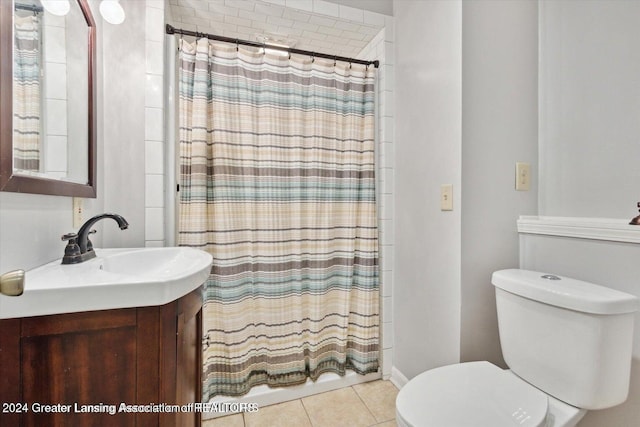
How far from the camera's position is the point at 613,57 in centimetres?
110

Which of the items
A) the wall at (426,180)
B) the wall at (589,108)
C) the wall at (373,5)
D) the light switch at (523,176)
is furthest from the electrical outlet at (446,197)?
the wall at (373,5)

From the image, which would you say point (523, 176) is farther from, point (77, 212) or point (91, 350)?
point (77, 212)

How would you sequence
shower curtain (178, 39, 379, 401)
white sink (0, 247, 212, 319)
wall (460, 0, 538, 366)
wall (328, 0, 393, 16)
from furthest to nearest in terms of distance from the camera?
wall (328, 0, 393, 16) → shower curtain (178, 39, 379, 401) → wall (460, 0, 538, 366) → white sink (0, 247, 212, 319)

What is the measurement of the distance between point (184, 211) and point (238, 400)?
103cm

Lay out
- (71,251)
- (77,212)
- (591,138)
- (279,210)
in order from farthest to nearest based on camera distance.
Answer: (279,210) → (591,138) → (77,212) → (71,251)

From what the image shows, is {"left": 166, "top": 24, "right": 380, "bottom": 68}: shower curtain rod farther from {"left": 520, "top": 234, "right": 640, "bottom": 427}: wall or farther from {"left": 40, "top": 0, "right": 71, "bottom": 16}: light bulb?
{"left": 520, "top": 234, "right": 640, "bottom": 427}: wall

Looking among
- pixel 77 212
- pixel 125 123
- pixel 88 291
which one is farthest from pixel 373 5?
pixel 88 291

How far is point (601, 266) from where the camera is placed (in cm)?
108

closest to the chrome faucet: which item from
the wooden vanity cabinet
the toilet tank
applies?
the wooden vanity cabinet

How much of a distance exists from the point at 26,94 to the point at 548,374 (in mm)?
1790

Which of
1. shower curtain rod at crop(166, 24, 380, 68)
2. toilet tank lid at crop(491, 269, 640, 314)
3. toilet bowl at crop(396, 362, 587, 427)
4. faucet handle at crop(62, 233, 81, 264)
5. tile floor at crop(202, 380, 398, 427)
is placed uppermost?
shower curtain rod at crop(166, 24, 380, 68)

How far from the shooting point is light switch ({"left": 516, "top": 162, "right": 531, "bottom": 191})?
133 centimetres

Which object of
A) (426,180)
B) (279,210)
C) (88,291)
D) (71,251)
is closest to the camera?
(88,291)

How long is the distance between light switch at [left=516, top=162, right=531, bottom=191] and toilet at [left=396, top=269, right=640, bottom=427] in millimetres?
465
